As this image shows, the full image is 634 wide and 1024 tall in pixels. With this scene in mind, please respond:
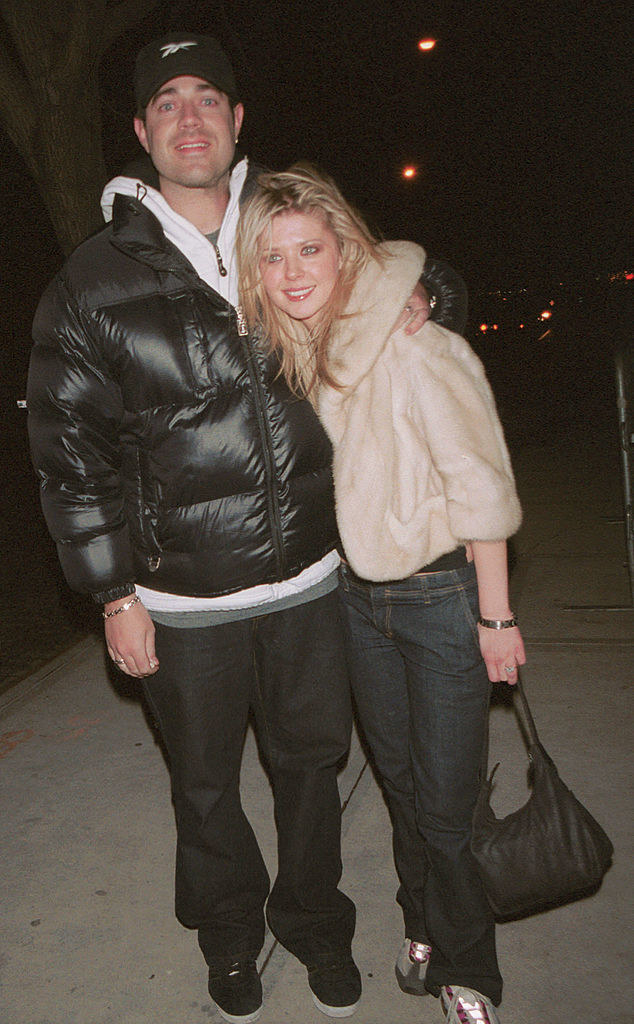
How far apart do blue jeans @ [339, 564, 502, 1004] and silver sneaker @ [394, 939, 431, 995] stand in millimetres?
89

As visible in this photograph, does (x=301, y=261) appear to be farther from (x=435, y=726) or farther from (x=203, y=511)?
(x=435, y=726)

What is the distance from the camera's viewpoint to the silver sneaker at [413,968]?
247 centimetres

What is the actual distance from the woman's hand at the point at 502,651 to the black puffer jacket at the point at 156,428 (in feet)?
1.94

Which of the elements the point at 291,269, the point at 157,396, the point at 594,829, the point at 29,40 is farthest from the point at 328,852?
the point at 29,40

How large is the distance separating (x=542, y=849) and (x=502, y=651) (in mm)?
532

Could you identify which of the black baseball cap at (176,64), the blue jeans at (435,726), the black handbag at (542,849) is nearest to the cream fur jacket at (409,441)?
the blue jeans at (435,726)

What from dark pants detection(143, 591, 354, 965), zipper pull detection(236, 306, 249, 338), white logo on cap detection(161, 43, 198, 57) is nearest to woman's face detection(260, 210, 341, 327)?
zipper pull detection(236, 306, 249, 338)

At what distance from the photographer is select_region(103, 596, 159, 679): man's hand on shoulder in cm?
232

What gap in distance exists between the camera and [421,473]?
6.80ft

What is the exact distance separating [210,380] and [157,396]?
0.15 metres

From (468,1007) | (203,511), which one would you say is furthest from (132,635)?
(468,1007)

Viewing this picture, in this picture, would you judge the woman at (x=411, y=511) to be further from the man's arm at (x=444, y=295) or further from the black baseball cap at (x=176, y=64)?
the black baseball cap at (x=176, y=64)

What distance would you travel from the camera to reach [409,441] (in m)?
2.05

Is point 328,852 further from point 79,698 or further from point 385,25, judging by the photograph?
point 385,25
